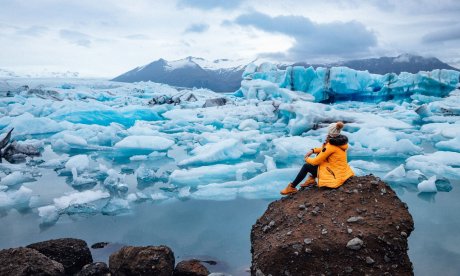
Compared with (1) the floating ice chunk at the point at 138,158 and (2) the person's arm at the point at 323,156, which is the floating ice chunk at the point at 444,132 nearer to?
(1) the floating ice chunk at the point at 138,158

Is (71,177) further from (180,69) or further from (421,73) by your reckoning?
(180,69)

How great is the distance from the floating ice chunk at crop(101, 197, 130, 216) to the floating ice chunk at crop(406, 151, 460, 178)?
5.11 meters

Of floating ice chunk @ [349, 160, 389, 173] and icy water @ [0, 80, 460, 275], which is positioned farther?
floating ice chunk @ [349, 160, 389, 173]

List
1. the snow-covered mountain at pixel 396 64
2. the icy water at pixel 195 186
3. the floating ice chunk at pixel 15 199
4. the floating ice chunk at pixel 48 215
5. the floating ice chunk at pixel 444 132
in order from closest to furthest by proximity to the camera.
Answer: the icy water at pixel 195 186
the floating ice chunk at pixel 48 215
the floating ice chunk at pixel 15 199
the floating ice chunk at pixel 444 132
the snow-covered mountain at pixel 396 64

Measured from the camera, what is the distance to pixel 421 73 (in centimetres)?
2202

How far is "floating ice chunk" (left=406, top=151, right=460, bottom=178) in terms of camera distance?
6875mm

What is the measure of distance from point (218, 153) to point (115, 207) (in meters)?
3.11

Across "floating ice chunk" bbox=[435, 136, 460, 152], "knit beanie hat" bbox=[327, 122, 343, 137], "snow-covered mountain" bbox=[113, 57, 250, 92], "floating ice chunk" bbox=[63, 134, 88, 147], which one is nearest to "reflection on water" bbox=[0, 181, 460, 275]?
"knit beanie hat" bbox=[327, 122, 343, 137]

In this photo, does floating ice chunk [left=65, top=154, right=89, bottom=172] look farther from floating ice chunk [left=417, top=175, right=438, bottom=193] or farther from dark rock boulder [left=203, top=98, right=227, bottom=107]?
dark rock boulder [left=203, top=98, right=227, bottom=107]

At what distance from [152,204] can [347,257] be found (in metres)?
3.43

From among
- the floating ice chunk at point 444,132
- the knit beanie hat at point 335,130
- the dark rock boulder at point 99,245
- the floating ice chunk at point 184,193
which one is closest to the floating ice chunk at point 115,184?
the floating ice chunk at point 184,193

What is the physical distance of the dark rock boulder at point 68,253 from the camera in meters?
3.57

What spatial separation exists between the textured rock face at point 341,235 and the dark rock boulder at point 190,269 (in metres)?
0.54

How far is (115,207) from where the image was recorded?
205 inches
